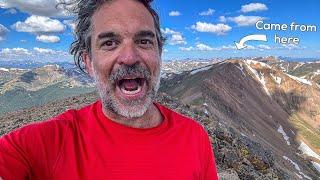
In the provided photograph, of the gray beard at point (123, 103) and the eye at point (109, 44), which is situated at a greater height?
the eye at point (109, 44)

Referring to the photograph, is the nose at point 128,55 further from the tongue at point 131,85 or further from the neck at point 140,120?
the neck at point 140,120

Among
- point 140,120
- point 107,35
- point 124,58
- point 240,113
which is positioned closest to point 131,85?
point 124,58

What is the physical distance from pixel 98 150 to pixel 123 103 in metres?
0.59

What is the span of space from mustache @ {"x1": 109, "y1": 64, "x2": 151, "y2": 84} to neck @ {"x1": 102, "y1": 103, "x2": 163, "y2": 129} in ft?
1.20

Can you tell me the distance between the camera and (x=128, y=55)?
4.12 metres

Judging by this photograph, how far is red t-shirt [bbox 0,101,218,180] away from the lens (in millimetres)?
3443

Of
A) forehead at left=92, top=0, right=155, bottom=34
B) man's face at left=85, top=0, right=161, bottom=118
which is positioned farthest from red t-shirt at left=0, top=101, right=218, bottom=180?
forehead at left=92, top=0, right=155, bottom=34

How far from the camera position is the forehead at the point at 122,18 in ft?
14.0

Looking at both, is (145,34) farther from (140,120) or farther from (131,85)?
(140,120)

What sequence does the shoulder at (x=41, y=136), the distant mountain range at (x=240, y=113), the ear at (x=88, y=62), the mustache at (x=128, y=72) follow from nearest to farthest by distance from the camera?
1. the shoulder at (x=41, y=136)
2. the mustache at (x=128, y=72)
3. the ear at (x=88, y=62)
4. the distant mountain range at (x=240, y=113)

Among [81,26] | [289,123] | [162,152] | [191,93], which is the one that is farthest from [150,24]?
[289,123]

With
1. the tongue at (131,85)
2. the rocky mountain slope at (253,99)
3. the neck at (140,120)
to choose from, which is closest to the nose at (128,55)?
the tongue at (131,85)

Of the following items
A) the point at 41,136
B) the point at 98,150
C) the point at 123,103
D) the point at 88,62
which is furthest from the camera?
the point at 88,62

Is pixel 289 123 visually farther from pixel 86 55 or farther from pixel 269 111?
pixel 86 55
